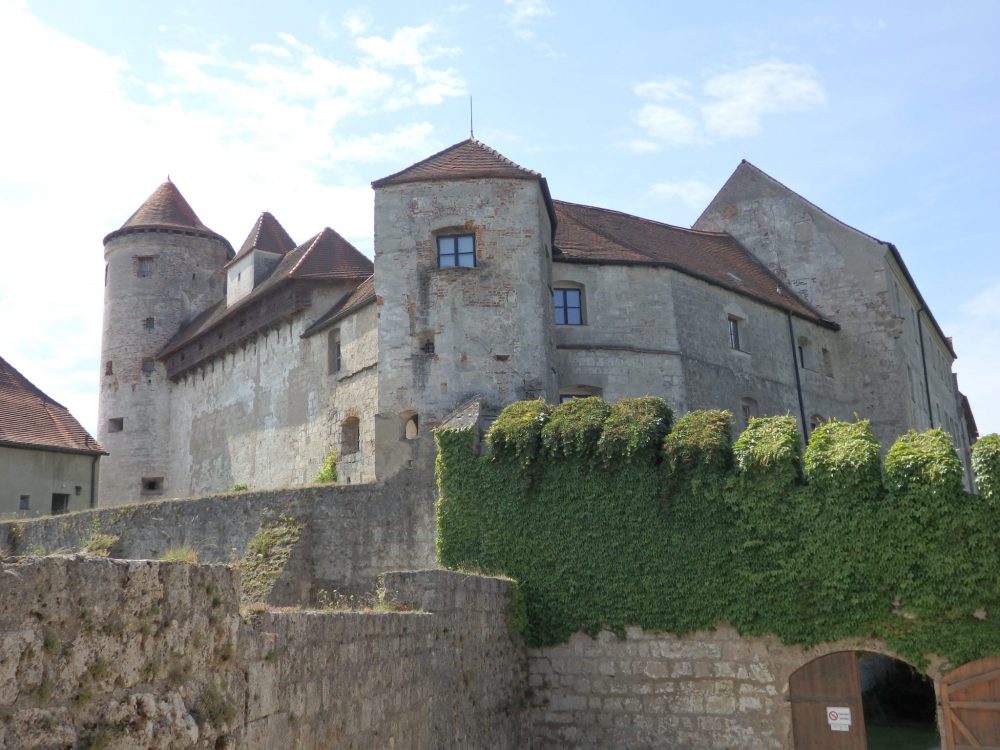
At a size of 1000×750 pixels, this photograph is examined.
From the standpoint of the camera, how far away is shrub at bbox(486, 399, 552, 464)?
1733 cm

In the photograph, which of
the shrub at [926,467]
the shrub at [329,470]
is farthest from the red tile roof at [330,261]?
the shrub at [926,467]

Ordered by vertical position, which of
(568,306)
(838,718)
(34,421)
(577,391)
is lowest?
(838,718)

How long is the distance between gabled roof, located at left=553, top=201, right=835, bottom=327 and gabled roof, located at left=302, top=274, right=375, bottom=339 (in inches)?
210

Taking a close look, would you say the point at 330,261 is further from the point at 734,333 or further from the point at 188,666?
the point at 188,666

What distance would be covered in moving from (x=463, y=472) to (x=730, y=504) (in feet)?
16.5

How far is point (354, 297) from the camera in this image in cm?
2880

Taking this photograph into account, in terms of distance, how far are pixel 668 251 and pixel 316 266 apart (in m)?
11.2

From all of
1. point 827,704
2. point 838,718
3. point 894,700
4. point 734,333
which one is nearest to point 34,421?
point 734,333

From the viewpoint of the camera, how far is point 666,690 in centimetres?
1531

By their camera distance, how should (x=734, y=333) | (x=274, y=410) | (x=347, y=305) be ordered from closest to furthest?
1. (x=347, y=305)
2. (x=734, y=333)
3. (x=274, y=410)

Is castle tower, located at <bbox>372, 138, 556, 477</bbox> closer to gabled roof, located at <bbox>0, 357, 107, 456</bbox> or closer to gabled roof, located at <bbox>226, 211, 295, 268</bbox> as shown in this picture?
gabled roof, located at <bbox>226, 211, 295, 268</bbox>

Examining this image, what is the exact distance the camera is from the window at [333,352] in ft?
94.6

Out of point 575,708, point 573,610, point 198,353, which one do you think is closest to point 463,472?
point 573,610

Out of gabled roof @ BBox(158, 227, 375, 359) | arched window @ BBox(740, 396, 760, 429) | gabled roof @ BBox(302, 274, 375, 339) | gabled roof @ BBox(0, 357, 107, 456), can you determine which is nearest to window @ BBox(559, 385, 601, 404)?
arched window @ BBox(740, 396, 760, 429)
